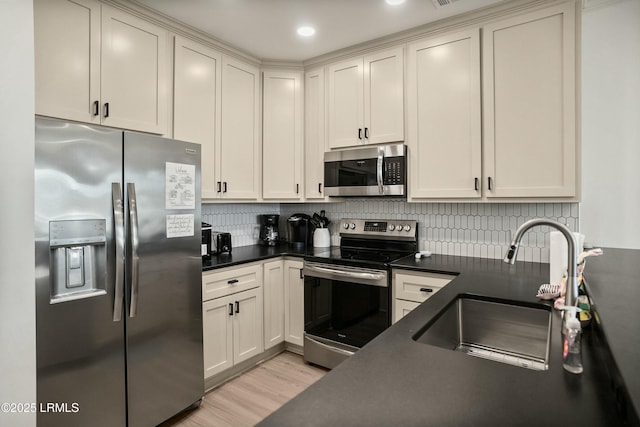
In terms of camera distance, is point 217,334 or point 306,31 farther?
point 306,31

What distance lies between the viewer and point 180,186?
6.88 feet

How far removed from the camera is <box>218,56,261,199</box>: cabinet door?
2.83 meters

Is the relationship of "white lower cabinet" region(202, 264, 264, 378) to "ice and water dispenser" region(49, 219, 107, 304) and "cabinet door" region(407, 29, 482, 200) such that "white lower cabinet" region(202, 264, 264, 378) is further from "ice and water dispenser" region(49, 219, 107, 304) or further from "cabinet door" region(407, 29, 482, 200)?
"cabinet door" region(407, 29, 482, 200)

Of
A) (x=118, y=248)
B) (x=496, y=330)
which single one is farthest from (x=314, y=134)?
(x=496, y=330)

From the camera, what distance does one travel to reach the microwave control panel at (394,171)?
263 cm

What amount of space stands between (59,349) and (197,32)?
224 centimetres

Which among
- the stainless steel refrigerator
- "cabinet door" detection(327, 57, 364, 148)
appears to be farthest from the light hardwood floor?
"cabinet door" detection(327, 57, 364, 148)

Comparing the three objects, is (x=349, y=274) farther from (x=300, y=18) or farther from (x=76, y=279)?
(x=300, y=18)

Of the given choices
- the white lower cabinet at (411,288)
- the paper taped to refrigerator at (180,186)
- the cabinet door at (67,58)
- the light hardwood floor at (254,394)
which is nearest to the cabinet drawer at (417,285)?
the white lower cabinet at (411,288)

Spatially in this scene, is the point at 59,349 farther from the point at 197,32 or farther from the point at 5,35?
the point at 197,32

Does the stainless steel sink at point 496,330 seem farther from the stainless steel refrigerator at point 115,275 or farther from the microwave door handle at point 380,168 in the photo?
the stainless steel refrigerator at point 115,275

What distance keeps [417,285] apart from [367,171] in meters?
0.99

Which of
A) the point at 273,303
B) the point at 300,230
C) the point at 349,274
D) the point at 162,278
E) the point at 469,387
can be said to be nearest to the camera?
the point at 469,387

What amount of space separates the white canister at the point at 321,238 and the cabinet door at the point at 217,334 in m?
1.01
